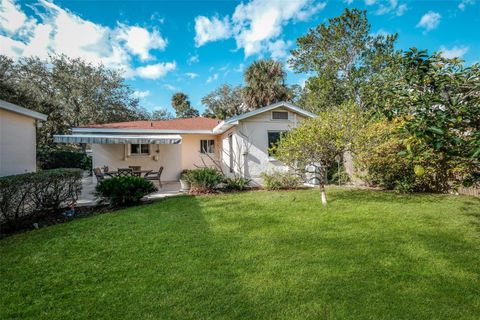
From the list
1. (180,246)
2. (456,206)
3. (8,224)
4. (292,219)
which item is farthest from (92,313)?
(456,206)

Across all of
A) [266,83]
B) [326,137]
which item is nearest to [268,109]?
[326,137]

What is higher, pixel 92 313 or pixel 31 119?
pixel 31 119

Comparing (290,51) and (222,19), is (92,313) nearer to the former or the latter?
(222,19)

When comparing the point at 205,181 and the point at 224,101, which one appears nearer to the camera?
the point at 205,181

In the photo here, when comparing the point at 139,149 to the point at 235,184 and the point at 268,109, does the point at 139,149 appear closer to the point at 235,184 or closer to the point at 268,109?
the point at 235,184

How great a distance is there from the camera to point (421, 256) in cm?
608

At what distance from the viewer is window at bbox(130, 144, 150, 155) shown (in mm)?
23234

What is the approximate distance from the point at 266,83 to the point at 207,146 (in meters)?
15.7

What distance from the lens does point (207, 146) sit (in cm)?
2602

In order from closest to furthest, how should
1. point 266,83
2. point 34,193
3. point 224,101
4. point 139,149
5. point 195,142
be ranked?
point 34,193
point 139,149
point 195,142
point 266,83
point 224,101

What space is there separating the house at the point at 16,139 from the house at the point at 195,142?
3097 millimetres

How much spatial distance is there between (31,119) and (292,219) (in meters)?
17.5

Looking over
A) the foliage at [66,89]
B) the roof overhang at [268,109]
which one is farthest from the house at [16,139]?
the foliage at [66,89]

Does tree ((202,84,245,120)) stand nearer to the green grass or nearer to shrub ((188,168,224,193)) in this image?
shrub ((188,168,224,193))
